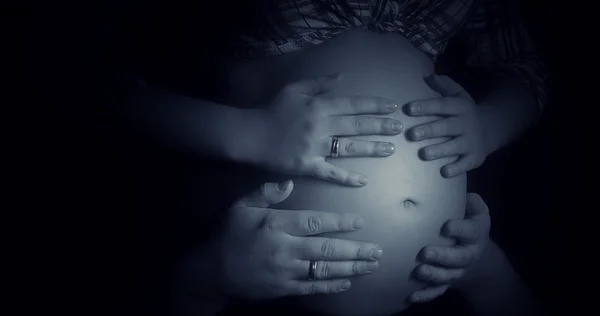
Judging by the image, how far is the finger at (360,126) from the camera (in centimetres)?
65

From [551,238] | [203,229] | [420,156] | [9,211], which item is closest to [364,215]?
[420,156]

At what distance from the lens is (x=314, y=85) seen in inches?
27.0

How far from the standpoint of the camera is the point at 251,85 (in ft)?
2.51

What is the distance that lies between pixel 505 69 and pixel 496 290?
476 millimetres

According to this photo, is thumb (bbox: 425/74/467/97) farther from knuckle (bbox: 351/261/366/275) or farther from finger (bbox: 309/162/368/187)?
knuckle (bbox: 351/261/366/275)

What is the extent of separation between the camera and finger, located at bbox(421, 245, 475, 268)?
70 centimetres

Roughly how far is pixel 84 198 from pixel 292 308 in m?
0.60

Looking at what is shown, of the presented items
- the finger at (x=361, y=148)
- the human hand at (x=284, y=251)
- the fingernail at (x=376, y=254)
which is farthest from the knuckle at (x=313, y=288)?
the finger at (x=361, y=148)

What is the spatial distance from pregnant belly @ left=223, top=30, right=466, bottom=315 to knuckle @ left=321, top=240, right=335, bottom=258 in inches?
1.2

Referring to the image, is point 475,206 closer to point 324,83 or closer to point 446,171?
point 446,171

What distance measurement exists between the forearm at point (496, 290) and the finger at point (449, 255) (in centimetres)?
8

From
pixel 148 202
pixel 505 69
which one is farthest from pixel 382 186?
pixel 148 202

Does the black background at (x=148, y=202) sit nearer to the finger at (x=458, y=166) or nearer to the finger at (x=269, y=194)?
the finger at (x=269, y=194)

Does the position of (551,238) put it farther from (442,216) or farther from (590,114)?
(442,216)
